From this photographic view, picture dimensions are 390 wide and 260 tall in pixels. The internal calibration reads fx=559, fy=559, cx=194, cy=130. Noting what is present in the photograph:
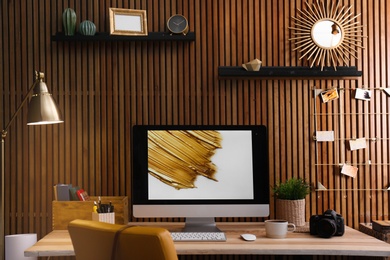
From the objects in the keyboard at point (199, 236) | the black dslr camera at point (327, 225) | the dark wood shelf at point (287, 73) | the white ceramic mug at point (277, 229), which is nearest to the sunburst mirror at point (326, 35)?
the dark wood shelf at point (287, 73)

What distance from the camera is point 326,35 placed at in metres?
3.82

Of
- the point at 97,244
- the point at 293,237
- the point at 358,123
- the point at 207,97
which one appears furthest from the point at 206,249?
the point at 358,123

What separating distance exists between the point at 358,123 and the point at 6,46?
2446 millimetres

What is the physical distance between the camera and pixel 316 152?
3.80m

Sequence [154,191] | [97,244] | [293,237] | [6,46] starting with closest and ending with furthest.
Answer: [97,244]
[293,237]
[154,191]
[6,46]

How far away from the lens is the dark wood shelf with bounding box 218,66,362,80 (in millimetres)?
3670

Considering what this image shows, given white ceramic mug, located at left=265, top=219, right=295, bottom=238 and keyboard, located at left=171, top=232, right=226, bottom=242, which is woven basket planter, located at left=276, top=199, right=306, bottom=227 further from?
keyboard, located at left=171, top=232, right=226, bottom=242

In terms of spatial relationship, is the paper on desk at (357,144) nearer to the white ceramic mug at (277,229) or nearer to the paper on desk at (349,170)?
the paper on desk at (349,170)

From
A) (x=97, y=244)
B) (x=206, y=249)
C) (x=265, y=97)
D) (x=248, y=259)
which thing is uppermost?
→ (x=265, y=97)

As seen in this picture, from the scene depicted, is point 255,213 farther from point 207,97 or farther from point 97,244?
point 97,244

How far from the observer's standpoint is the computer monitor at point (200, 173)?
3244 mm

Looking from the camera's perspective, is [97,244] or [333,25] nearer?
[97,244]

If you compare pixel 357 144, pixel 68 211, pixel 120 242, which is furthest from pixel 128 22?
pixel 120 242

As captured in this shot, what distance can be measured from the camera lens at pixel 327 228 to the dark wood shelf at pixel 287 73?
1070 mm
